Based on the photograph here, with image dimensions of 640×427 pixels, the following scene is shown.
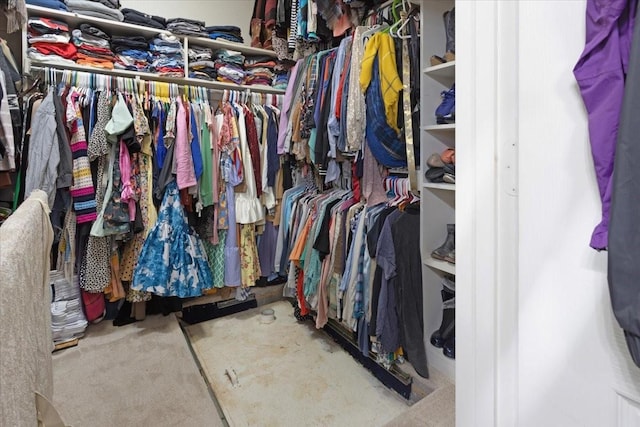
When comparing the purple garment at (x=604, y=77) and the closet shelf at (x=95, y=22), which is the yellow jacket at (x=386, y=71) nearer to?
the purple garment at (x=604, y=77)

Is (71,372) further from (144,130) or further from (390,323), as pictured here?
(390,323)

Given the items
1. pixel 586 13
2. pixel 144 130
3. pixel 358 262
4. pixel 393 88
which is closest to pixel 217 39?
pixel 144 130

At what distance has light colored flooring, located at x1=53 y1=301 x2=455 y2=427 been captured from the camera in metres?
1.49

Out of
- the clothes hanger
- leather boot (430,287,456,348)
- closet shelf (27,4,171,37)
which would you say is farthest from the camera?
closet shelf (27,4,171,37)

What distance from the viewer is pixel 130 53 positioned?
219 centimetres

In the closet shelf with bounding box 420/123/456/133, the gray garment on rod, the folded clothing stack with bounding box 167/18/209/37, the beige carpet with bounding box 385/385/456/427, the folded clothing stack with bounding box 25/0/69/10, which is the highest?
the folded clothing stack with bounding box 167/18/209/37

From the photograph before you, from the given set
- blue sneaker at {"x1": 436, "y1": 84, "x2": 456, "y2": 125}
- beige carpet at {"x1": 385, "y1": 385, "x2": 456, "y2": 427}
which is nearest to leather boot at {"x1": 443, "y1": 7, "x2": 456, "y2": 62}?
blue sneaker at {"x1": 436, "y1": 84, "x2": 456, "y2": 125}

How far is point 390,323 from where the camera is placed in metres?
1.62

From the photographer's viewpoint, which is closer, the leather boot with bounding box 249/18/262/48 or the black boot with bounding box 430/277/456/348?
the black boot with bounding box 430/277/456/348

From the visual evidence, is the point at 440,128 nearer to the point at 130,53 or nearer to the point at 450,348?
the point at 450,348

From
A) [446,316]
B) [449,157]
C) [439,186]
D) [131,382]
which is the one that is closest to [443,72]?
[449,157]

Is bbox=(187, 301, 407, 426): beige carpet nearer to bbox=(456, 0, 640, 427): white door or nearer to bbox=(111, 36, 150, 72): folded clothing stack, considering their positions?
bbox=(456, 0, 640, 427): white door

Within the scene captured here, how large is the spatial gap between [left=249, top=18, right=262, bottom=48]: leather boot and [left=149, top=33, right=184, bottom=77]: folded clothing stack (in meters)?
0.67

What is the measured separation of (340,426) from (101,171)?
6.15ft
